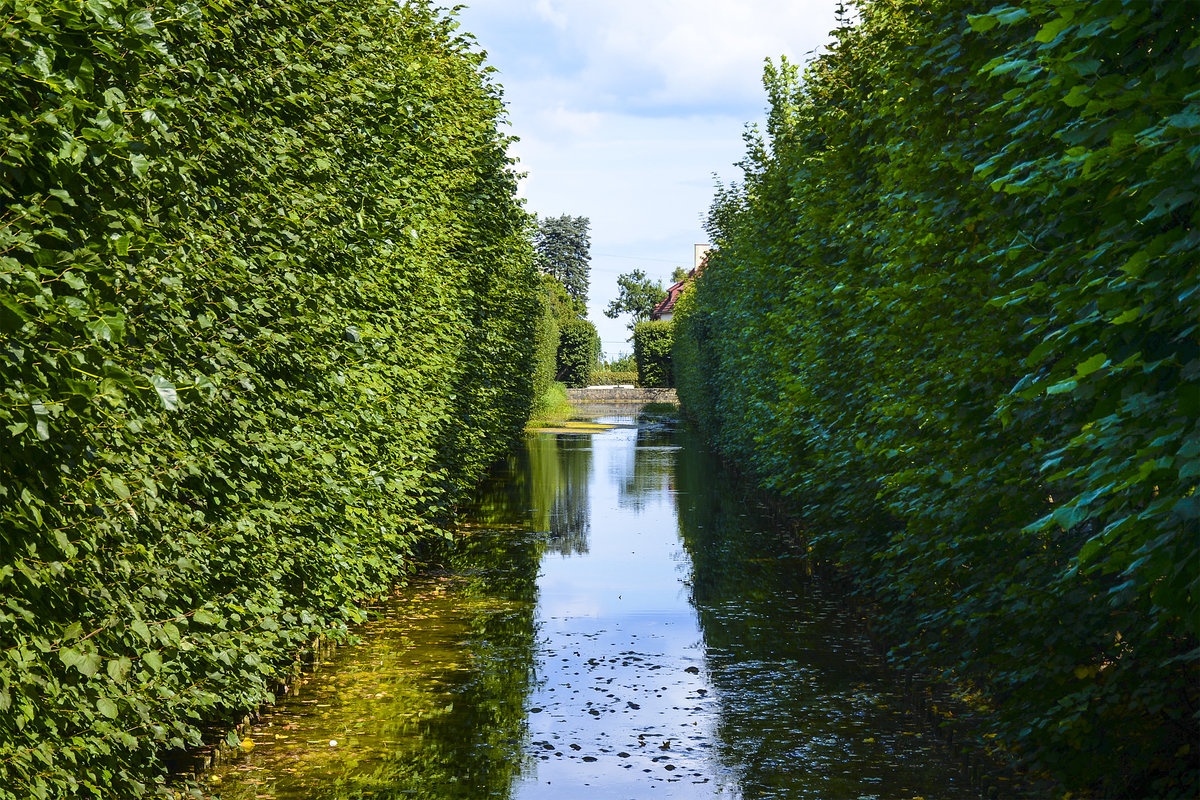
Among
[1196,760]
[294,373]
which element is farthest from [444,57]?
[1196,760]

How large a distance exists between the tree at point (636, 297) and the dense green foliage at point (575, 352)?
49.0 metres

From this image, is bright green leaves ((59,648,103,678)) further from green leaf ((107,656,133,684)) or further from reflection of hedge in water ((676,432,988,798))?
reflection of hedge in water ((676,432,988,798))

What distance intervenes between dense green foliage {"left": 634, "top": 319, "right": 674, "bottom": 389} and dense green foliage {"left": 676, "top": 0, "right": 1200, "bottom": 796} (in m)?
69.8

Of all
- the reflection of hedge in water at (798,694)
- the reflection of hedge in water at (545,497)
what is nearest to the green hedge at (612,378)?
the reflection of hedge in water at (545,497)

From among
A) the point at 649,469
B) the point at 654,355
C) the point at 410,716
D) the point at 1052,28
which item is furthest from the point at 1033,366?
the point at 654,355

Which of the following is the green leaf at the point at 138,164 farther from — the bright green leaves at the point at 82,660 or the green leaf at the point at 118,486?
the bright green leaves at the point at 82,660

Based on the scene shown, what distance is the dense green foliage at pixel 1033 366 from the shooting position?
365 cm

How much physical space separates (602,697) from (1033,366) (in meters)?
5.19

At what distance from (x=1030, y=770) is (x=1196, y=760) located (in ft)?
4.71

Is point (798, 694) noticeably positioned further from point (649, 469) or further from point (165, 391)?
point (649, 469)

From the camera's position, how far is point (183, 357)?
18.7 feet

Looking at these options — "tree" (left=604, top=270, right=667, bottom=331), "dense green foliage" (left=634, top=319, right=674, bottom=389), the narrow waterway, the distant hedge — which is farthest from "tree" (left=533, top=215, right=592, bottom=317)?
the narrow waterway

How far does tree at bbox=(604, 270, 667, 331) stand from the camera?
458ft

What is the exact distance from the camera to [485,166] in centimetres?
1838
